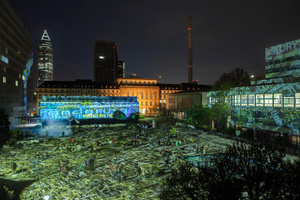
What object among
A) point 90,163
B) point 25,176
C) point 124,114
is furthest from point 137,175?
point 124,114

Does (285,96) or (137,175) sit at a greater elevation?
(285,96)

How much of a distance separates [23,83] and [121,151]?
5805cm

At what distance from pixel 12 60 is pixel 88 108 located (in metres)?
26.2

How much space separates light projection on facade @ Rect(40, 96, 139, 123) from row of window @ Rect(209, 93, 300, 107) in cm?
3368

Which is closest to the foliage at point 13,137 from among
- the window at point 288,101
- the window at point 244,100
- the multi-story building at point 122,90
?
the window at point 244,100

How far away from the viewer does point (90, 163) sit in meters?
25.2

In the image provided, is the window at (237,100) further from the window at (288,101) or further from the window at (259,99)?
the window at (288,101)

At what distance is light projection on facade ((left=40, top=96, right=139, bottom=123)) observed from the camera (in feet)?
194

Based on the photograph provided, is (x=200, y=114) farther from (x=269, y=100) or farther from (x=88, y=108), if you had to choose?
(x=88, y=108)

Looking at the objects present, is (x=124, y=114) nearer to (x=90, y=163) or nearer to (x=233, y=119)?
(x=233, y=119)

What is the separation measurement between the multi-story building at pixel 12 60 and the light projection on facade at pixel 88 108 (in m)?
9.28

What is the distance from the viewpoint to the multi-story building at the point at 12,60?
167 feet

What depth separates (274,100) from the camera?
3541 centimetres

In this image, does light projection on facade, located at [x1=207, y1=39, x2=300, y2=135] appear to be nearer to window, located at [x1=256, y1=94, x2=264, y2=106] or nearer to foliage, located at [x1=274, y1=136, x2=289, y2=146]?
window, located at [x1=256, y1=94, x2=264, y2=106]
